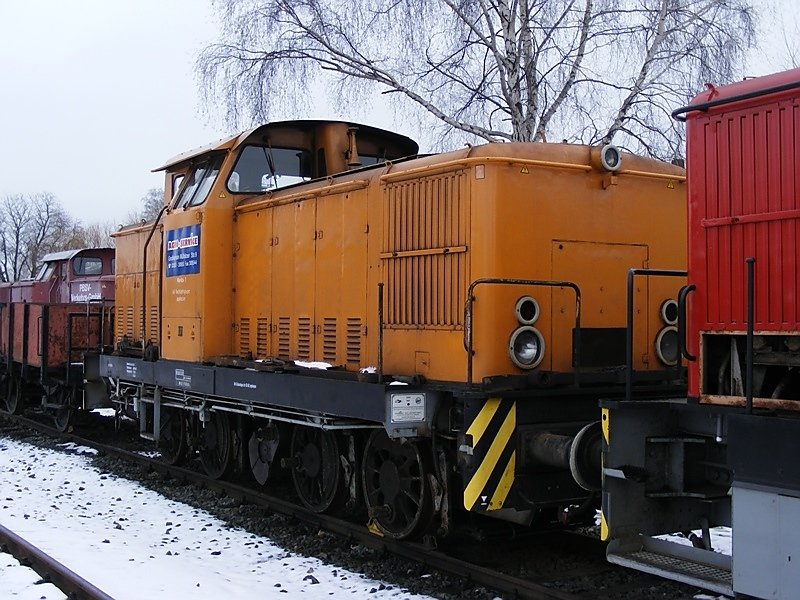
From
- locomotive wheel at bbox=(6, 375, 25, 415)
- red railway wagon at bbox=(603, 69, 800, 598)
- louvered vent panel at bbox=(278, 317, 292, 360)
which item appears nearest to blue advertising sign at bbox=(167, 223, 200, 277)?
louvered vent panel at bbox=(278, 317, 292, 360)

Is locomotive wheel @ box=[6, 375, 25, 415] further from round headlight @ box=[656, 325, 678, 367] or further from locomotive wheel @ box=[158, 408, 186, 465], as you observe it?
round headlight @ box=[656, 325, 678, 367]

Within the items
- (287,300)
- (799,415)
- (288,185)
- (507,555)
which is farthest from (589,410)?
(288,185)

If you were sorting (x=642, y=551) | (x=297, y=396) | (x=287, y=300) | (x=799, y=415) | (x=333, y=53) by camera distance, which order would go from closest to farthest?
1. (x=799, y=415)
2. (x=642, y=551)
3. (x=297, y=396)
4. (x=287, y=300)
5. (x=333, y=53)

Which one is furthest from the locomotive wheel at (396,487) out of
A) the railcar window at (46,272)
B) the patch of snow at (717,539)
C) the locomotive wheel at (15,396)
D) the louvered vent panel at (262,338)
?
the railcar window at (46,272)

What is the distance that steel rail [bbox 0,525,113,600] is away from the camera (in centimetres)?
515

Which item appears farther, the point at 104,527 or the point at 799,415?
the point at 104,527

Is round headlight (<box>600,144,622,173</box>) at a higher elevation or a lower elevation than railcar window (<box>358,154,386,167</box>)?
lower

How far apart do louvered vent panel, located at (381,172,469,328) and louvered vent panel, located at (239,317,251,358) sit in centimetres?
233

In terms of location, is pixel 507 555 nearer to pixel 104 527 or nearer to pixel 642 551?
pixel 642 551

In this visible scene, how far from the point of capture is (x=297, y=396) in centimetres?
700

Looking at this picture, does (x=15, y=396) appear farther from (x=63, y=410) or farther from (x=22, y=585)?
(x=22, y=585)

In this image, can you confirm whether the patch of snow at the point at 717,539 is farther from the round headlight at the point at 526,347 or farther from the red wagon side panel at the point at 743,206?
the red wagon side panel at the point at 743,206

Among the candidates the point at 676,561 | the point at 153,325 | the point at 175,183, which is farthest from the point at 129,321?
the point at 676,561

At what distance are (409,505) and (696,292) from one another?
3051 mm
